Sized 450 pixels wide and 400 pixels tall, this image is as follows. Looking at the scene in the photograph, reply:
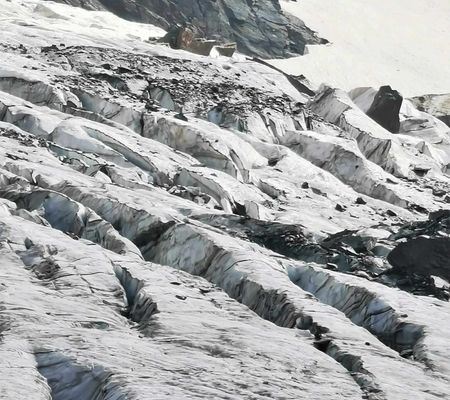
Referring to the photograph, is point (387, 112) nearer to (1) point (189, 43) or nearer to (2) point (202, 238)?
(1) point (189, 43)

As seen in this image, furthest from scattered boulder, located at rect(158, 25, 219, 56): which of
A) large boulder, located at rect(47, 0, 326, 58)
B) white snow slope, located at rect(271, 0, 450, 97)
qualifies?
large boulder, located at rect(47, 0, 326, 58)

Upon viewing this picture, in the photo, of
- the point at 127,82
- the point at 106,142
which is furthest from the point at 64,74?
the point at 106,142

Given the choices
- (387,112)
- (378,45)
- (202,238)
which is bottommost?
(202,238)

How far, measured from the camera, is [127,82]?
94.7 ft

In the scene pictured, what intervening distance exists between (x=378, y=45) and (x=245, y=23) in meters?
12.2

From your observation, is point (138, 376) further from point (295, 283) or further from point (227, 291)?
point (295, 283)

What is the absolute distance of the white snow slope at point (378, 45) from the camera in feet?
200

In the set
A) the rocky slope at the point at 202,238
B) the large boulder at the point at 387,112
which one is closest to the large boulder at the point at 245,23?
the large boulder at the point at 387,112

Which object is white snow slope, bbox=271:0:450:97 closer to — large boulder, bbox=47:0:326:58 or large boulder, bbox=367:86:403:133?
large boulder, bbox=47:0:326:58

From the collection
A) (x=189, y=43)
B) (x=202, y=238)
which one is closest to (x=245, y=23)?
(x=189, y=43)

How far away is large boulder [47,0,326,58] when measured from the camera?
2562 inches

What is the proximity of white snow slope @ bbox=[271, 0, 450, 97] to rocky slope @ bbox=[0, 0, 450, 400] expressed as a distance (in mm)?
28556

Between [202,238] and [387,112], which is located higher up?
[387,112]

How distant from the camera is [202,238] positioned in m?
14.6
